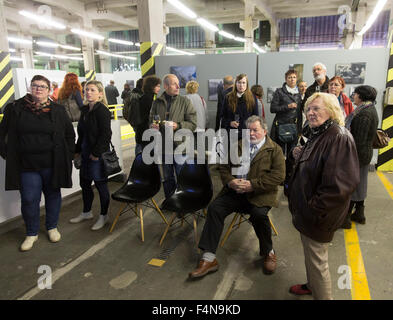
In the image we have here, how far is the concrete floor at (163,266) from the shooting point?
2.71m

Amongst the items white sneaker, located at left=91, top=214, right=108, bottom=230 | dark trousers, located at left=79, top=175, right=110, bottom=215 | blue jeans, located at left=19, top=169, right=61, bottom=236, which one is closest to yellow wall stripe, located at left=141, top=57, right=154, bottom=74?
dark trousers, located at left=79, top=175, right=110, bottom=215

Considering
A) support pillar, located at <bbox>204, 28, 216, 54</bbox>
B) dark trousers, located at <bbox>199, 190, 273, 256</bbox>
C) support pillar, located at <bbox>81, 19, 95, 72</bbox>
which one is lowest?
dark trousers, located at <bbox>199, 190, 273, 256</bbox>

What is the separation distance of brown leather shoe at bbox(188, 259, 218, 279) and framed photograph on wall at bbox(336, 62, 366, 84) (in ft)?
15.7

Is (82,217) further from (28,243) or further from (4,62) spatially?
(4,62)

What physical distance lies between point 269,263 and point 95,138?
240 cm

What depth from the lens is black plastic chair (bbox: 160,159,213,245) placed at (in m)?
3.50

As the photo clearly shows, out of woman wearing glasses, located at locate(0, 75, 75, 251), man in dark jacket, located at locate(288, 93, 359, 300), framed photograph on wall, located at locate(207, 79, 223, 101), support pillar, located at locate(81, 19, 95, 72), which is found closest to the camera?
man in dark jacket, located at locate(288, 93, 359, 300)

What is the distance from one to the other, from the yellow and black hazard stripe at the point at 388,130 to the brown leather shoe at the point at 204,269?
186 inches

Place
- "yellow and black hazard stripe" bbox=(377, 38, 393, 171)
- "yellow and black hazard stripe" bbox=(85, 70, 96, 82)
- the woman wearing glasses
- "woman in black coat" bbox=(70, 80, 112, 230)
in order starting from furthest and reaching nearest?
"yellow and black hazard stripe" bbox=(85, 70, 96, 82) → "yellow and black hazard stripe" bbox=(377, 38, 393, 171) → "woman in black coat" bbox=(70, 80, 112, 230) → the woman wearing glasses

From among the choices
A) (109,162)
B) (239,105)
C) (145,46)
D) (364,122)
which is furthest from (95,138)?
(145,46)

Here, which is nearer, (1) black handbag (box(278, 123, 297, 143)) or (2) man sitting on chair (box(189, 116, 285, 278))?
(2) man sitting on chair (box(189, 116, 285, 278))

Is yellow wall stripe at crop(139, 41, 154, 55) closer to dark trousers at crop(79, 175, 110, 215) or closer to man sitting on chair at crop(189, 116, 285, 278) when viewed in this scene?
dark trousers at crop(79, 175, 110, 215)

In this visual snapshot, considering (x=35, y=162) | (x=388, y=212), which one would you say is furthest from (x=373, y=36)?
(x=35, y=162)
